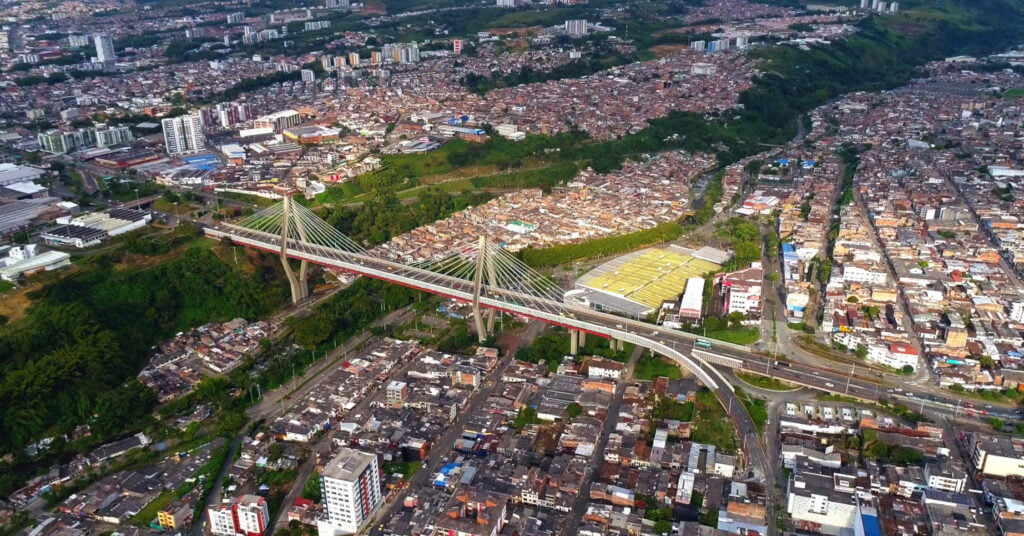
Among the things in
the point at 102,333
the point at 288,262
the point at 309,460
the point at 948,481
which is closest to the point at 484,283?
the point at 309,460

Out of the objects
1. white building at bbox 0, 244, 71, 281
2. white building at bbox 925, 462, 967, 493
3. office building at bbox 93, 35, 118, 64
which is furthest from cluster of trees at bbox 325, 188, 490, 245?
office building at bbox 93, 35, 118, 64

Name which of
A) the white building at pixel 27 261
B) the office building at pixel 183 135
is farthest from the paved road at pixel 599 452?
the office building at pixel 183 135

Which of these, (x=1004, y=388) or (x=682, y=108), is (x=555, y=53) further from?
(x=1004, y=388)

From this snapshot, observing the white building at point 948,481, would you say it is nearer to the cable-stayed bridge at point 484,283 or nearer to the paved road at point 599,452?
the cable-stayed bridge at point 484,283

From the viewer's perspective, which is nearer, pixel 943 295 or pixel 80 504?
pixel 80 504

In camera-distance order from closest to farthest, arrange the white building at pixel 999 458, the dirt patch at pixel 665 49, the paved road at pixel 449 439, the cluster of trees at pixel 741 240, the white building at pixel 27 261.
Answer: the paved road at pixel 449 439
the white building at pixel 999 458
the white building at pixel 27 261
the cluster of trees at pixel 741 240
the dirt patch at pixel 665 49

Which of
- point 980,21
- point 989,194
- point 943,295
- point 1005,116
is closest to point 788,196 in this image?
point 989,194

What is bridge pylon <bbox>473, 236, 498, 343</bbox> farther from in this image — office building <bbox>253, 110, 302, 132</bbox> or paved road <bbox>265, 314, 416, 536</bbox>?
office building <bbox>253, 110, 302, 132</bbox>

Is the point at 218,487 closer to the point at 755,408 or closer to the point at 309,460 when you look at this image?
the point at 309,460
